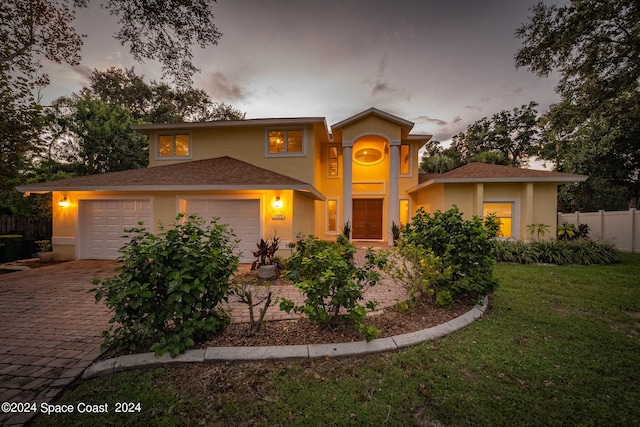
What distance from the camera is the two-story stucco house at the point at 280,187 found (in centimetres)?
824

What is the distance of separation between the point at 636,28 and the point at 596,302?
8399mm

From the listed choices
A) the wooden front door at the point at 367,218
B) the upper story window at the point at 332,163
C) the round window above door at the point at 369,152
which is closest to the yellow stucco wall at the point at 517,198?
the wooden front door at the point at 367,218

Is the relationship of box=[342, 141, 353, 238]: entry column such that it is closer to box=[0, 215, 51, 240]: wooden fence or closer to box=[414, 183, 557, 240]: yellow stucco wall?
box=[414, 183, 557, 240]: yellow stucco wall

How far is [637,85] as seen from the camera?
7.67 m

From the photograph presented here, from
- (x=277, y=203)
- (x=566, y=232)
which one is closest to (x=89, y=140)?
(x=277, y=203)

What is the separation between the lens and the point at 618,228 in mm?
10289

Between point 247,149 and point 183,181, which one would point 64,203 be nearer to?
point 183,181

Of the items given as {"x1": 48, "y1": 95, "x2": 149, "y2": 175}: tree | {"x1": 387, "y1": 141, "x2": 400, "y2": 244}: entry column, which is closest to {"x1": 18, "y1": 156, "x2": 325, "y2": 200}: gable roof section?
{"x1": 387, "y1": 141, "x2": 400, "y2": 244}: entry column

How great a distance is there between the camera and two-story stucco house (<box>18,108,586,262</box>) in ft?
27.0

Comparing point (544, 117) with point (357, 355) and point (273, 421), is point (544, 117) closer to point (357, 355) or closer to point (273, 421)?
point (357, 355)

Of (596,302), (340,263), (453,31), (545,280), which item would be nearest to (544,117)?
(453,31)

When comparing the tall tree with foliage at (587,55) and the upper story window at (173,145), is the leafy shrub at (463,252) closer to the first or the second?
the tall tree with foliage at (587,55)

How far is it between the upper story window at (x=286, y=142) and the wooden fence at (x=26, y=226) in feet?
35.7

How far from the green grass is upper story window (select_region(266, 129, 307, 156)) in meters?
8.90
